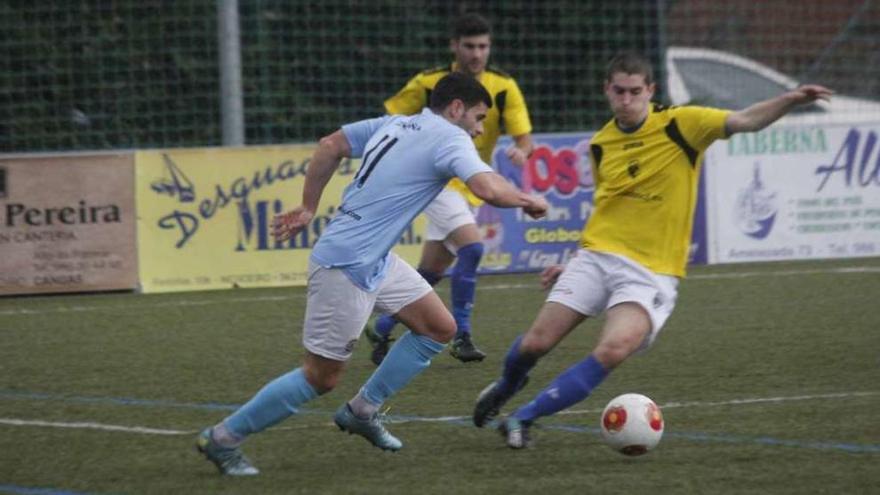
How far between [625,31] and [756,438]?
13.6 metres

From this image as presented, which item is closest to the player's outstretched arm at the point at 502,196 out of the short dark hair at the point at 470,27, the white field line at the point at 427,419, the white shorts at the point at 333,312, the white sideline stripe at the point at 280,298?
the white shorts at the point at 333,312

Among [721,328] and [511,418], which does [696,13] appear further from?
[511,418]

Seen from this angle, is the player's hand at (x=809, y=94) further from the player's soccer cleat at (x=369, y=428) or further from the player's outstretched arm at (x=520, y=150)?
the player's outstretched arm at (x=520, y=150)

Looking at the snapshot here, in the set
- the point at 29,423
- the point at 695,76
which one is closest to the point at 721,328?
the point at 29,423

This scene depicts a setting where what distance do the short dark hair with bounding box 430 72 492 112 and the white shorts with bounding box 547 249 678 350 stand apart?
0.87 meters

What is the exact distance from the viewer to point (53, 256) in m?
14.5

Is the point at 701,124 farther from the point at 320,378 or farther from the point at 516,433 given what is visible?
the point at 320,378

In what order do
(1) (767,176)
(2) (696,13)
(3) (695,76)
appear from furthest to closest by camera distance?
1. (2) (696,13)
2. (3) (695,76)
3. (1) (767,176)

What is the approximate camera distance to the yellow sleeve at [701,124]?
7406mm

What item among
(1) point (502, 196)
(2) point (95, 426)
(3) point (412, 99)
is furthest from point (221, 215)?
(1) point (502, 196)

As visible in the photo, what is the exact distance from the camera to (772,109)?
719 cm

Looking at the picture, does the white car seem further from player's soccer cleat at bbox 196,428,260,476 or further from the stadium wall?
player's soccer cleat at bbox 196,428,260,476

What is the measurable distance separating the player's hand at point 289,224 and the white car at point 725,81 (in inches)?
539

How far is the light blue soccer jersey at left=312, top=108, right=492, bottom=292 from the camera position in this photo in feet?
22.7
